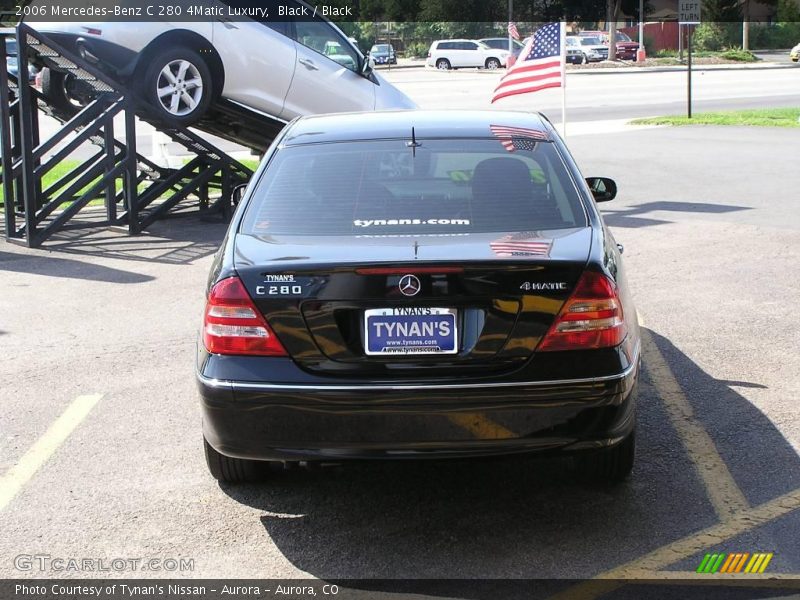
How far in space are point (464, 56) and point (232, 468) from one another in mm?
56148

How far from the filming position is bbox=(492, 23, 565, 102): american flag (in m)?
13.1

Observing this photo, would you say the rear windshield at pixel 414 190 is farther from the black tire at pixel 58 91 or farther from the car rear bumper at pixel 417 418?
the black tire at pixel 58 91

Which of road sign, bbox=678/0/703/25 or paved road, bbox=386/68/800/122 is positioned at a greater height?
road sign, bbox=678/0/703/25

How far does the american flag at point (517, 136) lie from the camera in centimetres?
518

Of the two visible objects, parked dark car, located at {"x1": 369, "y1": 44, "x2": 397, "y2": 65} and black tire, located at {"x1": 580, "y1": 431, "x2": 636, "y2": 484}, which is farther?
parked dark car, located at {"x1": 369, "y1": 44, "x2": 397, "y2": 65}

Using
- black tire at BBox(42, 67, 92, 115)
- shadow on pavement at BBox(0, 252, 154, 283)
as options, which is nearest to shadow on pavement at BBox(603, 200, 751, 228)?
shadow on pavement at BBox(0, 252, 154, 283)

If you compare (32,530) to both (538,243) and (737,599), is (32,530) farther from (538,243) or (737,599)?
(737,599)

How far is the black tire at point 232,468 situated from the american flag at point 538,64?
8981mm

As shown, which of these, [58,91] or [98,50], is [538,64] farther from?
[58,91]

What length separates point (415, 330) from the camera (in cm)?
407

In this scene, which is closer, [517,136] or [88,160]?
[517,136]

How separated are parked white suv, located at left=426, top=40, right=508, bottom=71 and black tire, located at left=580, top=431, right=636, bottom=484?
55.4 meters

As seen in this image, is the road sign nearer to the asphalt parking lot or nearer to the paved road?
the paved road

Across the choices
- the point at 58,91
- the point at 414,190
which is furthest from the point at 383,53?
the point at 414,190
